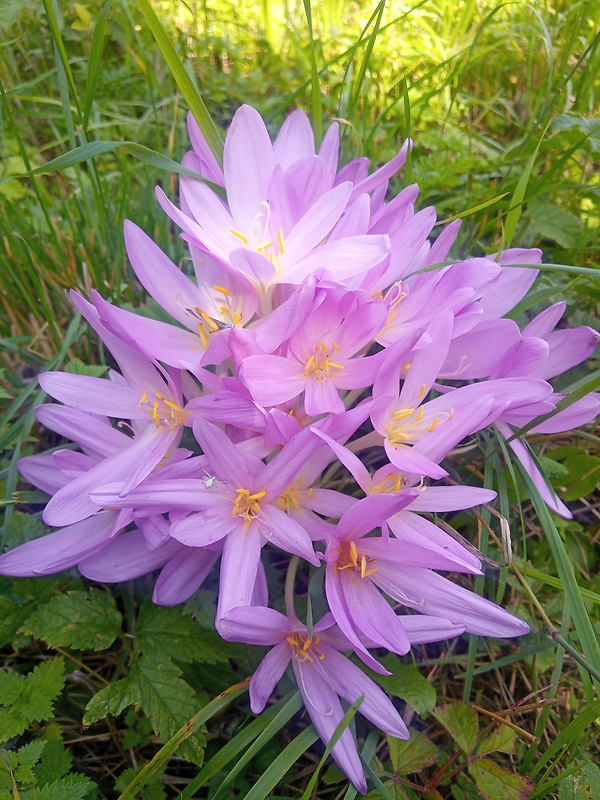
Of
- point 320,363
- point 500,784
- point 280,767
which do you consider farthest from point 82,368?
point 500,784

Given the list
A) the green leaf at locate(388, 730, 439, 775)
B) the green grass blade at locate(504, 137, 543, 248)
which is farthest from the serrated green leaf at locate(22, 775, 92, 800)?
the green grass blade at locate(504, 137, 543, 248)

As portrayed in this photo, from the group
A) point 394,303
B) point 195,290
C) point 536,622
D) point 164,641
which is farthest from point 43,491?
point 536,622

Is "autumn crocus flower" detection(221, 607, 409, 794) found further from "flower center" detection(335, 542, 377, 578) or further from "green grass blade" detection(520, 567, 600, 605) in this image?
"green grass blade" detection(520, 567, 600, 605)

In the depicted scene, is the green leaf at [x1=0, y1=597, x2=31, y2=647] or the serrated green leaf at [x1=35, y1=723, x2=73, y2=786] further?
the green leaf at [x1=0, y1=597, x2=31, y2=647]

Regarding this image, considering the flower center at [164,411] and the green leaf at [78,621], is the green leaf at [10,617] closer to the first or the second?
the green leaf at [78,621]

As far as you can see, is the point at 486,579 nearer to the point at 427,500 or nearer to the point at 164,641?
the point at 427,500

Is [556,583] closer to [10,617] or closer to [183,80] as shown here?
[10,617]
